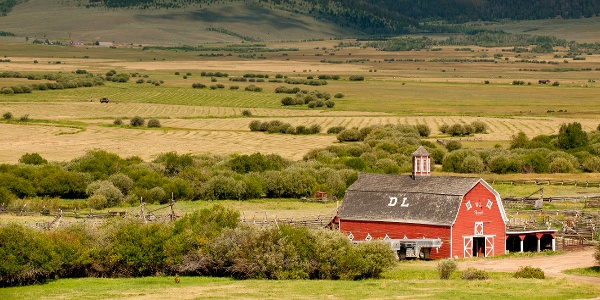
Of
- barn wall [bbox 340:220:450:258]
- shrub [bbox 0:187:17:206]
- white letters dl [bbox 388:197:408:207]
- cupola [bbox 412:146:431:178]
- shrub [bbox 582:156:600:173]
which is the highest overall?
cupola [bbox 412:146:431:178]

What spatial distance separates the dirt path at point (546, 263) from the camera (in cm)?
4962

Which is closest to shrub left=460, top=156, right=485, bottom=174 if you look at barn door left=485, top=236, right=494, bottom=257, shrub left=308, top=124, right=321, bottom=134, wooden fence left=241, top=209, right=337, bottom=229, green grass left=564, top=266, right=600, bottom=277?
wooden fence left=241, top=209, right=337, bottom=229

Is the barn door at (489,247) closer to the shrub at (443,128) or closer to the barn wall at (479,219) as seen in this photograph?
the barn wall at (479,219)

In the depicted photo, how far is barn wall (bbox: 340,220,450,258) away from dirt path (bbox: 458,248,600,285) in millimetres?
1781

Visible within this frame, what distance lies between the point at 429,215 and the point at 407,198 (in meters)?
1.63

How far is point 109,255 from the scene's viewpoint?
47.8 m

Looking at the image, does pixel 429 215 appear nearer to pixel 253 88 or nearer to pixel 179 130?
pixel 179 130

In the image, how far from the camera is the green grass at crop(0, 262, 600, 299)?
41.8m

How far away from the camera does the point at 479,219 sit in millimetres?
54594

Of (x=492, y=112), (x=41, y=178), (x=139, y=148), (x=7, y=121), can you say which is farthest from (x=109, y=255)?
(x=492, y=112)

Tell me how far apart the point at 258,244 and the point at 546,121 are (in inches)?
3465

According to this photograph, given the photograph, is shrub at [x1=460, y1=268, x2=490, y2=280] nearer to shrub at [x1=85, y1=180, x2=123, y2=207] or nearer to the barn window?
the barn window

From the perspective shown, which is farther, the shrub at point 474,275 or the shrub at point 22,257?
the shrub at point 474,275

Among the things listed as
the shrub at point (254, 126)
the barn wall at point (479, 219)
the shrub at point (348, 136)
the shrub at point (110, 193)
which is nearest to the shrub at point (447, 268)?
the barn wall at point (479, 219)
